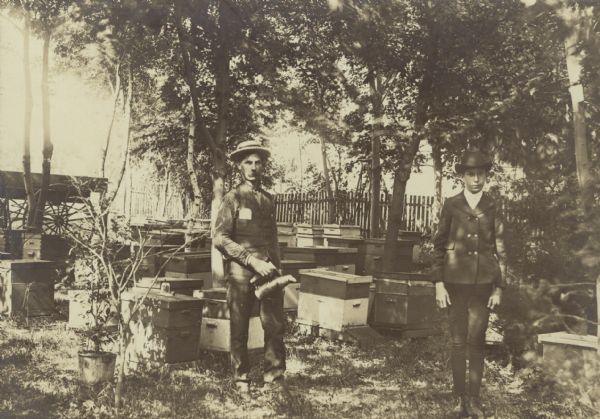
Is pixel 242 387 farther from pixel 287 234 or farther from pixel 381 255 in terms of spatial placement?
pixel 287 234

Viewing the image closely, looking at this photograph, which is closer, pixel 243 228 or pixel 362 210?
pixel 243 228

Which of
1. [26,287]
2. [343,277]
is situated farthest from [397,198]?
[26,287]

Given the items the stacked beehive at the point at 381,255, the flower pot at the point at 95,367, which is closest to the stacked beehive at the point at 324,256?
the stacked beehive at the point at 381,255

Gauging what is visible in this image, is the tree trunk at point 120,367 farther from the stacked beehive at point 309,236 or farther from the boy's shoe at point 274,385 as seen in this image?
the stacked beehive at point 309,236

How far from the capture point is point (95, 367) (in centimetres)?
544

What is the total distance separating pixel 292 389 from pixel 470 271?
2078mm

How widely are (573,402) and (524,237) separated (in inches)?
92.6

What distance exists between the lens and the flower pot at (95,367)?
5.44 meters

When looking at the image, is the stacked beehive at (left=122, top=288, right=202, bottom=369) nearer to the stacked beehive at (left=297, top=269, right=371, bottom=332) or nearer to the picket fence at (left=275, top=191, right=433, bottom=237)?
the stacked beehive at (left=297, top=269, right=371, bottom=332)

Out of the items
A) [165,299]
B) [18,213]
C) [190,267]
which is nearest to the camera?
[165,299]

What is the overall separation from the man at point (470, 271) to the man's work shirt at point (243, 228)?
5.50 ft

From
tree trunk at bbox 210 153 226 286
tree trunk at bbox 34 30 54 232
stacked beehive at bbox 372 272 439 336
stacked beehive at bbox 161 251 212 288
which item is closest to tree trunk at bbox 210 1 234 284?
tree trunk at bbox 210 153 226 286

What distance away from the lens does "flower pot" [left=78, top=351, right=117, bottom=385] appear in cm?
544

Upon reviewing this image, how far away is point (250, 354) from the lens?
662cm
